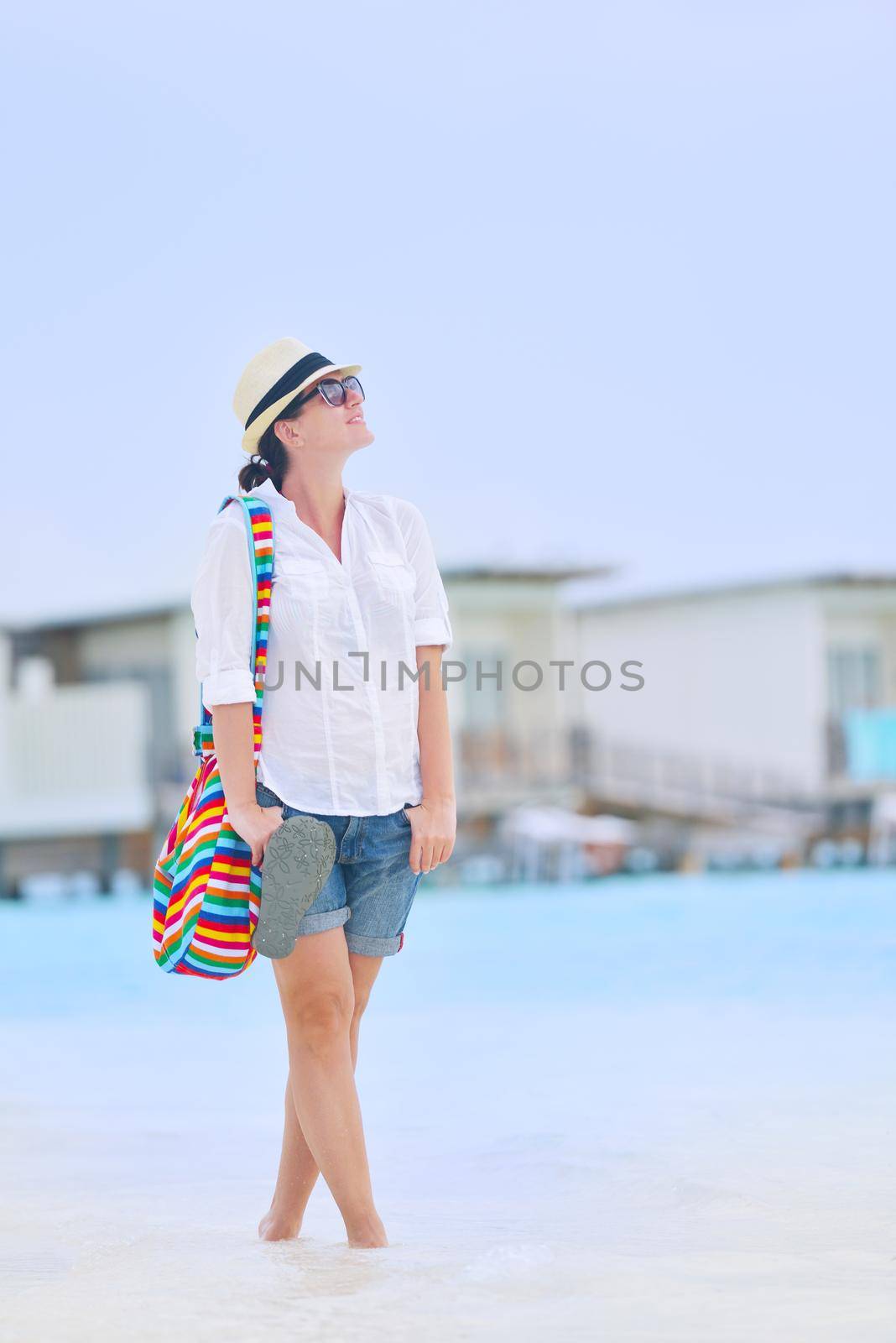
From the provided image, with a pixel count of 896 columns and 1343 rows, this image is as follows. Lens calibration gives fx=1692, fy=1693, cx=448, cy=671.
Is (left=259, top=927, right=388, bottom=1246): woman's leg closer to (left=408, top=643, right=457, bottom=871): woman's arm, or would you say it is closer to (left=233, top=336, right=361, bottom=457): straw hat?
(left=408, top=643, right=457, bottom=871): woman's arm

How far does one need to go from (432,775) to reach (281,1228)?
0.91m

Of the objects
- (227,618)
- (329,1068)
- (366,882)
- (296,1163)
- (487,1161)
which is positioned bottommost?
(487,1161)

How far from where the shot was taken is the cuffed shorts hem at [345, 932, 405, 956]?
3.02 meters

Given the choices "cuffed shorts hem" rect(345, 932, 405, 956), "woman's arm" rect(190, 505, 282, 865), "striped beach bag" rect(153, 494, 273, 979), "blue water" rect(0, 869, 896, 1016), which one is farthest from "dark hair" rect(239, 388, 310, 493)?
"blue water" rect(0, 869, 896, 1016)

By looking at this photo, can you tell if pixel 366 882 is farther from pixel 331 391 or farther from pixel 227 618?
pixel 331 391

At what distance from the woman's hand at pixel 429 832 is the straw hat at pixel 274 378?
0.76m

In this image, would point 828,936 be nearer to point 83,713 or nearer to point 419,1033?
point 419,1033

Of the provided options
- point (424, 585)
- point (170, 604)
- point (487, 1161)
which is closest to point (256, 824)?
point (424, 585)

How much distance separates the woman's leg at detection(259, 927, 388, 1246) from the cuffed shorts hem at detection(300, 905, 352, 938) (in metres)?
0.01

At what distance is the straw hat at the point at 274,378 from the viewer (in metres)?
3.07

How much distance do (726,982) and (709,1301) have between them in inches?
294

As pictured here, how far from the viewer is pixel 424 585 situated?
10.3 ft

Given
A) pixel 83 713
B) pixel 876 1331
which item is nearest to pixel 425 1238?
pixel 876 1331

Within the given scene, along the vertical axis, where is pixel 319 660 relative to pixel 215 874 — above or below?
above
